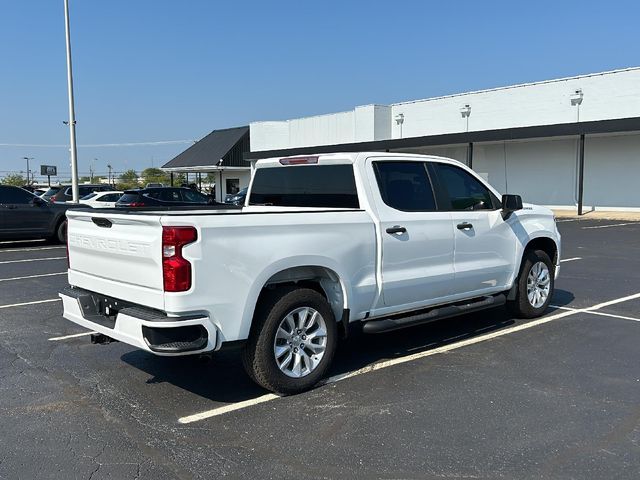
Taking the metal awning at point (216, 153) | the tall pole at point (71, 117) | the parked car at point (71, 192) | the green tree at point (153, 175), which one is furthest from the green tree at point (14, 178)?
the tall pole at point (71, 117)

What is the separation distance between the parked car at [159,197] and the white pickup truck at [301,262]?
1236 centimetres

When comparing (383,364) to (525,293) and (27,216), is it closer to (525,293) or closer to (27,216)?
(525,293)

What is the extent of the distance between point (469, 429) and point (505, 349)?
2084 mm

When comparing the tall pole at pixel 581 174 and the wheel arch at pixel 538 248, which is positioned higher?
the tall pole at pixel 581 174

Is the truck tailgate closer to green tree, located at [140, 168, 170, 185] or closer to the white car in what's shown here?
the white car

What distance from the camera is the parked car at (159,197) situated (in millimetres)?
19062

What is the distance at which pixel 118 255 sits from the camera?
4652 millimetres

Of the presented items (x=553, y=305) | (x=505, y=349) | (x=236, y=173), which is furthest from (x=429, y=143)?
(x=505, y=349)

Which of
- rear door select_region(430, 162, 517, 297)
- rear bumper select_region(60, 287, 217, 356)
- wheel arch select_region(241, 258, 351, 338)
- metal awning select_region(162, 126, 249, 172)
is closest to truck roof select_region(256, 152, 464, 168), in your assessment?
rear door select_region(430, 162, 517, 297)

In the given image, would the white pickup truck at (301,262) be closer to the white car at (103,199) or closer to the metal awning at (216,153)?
the white car at (103,199)

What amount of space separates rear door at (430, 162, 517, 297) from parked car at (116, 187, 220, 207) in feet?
40.4

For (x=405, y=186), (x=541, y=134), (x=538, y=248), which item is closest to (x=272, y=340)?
(x=405, y=186)

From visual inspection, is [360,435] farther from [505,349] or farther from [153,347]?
[505,349]

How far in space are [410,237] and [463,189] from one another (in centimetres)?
120
